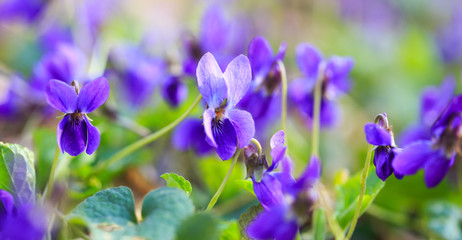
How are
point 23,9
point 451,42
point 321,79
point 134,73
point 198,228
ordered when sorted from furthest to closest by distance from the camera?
point 451,42 < point 23,9 < point 134,73 < point 321,79 < point 198,228

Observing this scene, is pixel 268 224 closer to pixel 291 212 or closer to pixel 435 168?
pixel 291 212

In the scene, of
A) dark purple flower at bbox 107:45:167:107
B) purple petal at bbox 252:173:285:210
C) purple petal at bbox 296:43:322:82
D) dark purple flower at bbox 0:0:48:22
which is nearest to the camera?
purple petal at bbox 252:173:285:210

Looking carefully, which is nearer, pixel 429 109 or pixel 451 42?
pixel 429 109

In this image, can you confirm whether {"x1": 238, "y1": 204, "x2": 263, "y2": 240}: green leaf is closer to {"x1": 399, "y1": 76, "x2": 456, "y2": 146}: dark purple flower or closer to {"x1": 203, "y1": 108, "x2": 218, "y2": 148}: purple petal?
{"x1": 203, "y1": 108, "x2": 218, "y2": 148}: purple petal

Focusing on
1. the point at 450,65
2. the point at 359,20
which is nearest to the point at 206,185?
the point at 450,65

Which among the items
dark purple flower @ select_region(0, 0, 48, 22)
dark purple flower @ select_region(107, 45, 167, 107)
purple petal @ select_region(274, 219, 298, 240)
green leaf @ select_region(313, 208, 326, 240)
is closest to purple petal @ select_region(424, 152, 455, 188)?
green leaf @ select_region(313, 208, 326, 240)

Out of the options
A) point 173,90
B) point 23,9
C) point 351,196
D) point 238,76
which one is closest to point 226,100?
point 238,76
